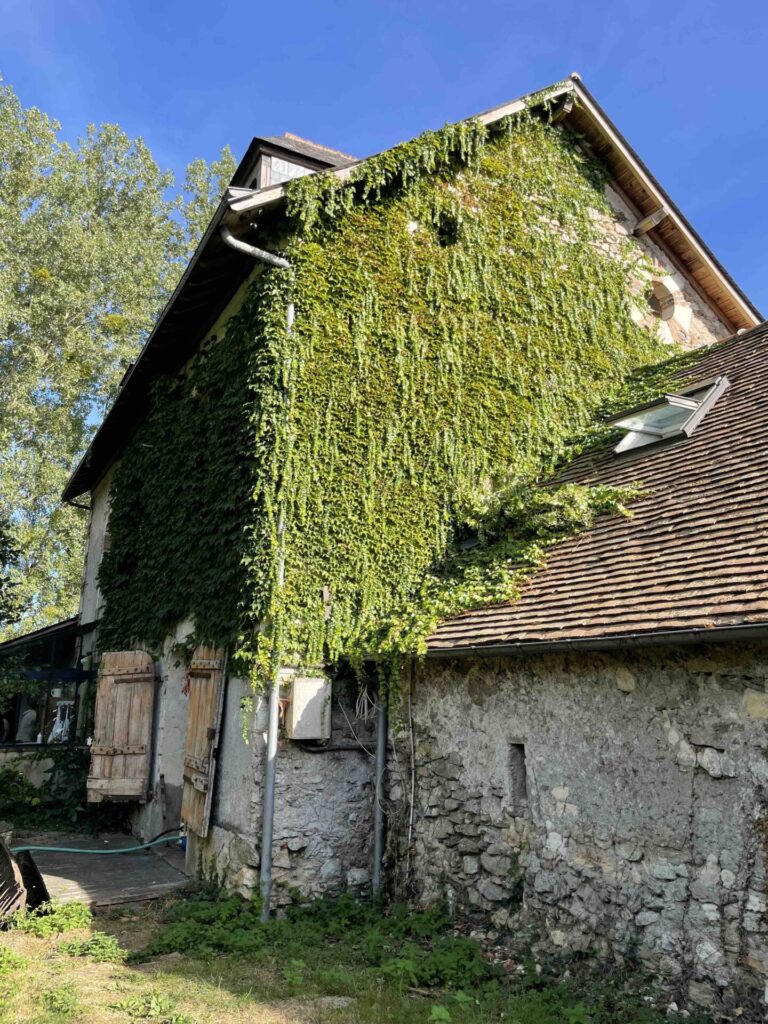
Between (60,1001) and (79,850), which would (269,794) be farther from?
(79,850)

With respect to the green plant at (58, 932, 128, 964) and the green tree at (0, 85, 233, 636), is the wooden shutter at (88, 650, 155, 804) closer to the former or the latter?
the green plant at (58, 932, 128, 964)

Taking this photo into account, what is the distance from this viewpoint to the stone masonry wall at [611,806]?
4.44 meters

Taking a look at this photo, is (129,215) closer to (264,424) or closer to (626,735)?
(264,424)

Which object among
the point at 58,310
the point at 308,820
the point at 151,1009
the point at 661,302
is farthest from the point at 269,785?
the point at 58,310

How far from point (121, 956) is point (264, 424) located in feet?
15.3

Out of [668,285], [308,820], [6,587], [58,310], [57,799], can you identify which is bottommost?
[57,799]

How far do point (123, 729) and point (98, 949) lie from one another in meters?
4.26

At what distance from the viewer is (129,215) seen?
86.5ft

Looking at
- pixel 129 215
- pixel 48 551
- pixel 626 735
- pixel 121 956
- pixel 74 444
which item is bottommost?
pixel 121 956

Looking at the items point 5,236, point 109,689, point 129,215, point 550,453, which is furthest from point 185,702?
point 129,215

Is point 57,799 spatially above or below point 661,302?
below

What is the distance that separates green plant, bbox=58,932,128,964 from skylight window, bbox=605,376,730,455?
6.55m

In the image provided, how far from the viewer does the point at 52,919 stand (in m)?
6.54

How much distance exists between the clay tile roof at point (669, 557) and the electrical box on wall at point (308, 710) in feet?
4.50
